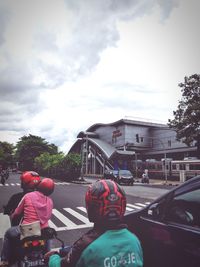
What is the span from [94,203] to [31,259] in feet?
6.76

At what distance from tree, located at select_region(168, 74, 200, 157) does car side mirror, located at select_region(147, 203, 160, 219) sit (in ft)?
91.7

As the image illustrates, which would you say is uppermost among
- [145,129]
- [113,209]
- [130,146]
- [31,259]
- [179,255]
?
[145,129]

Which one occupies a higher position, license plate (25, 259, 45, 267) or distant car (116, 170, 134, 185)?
license plate (25, 259, 45, 267)

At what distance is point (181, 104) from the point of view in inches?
1249

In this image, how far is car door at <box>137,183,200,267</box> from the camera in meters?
2.60

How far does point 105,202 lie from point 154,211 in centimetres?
155

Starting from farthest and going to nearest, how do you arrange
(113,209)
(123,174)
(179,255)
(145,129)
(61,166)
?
(145,129)
(61,166)
(123,174)
(179,255)
(113,209)

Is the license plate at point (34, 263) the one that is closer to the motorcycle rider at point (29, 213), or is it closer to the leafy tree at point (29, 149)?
the motorcycle rider at point (29, 213)

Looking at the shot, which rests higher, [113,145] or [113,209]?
[113,145]

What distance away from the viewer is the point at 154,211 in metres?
3.26

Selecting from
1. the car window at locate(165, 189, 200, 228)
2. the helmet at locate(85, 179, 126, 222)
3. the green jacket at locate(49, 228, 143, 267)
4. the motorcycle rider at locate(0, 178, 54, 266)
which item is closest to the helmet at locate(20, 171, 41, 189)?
the motorcycle rider at locate(0, 178, 54, 266)

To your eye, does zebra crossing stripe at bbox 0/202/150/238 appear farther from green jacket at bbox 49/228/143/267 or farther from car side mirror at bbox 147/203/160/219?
green jacket at bbox 49/228/143/267

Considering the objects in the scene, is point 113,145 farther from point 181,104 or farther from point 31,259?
point 31,259

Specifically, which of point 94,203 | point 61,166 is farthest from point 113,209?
point 61,166
